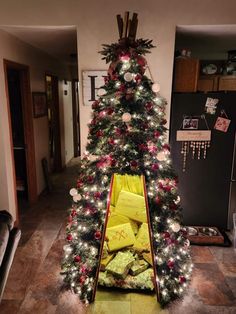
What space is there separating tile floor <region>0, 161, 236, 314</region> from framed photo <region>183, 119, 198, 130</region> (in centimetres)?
135

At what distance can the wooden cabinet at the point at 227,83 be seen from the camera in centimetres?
298

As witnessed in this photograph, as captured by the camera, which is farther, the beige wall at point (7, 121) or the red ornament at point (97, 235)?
the beige wall at point (7, 121)

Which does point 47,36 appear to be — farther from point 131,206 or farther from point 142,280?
point 142,280

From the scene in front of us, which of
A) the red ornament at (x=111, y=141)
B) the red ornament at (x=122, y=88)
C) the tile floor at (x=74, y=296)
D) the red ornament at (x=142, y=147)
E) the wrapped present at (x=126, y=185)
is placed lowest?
the tile floor at (x=74, y=296)

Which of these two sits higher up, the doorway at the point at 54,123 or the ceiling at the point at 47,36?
the ceiling at the point at 47,36

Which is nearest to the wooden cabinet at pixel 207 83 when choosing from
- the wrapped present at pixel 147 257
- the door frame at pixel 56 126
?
the wrapped present at pixel 147 257

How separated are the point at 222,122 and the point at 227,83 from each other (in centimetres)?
45

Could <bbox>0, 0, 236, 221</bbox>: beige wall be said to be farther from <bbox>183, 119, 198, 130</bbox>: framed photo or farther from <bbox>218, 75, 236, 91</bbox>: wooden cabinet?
<bbox>183, 119, 198, 130</bbox>: framed photo

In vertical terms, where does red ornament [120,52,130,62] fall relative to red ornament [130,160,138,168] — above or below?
above

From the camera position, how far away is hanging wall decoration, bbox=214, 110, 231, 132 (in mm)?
2967

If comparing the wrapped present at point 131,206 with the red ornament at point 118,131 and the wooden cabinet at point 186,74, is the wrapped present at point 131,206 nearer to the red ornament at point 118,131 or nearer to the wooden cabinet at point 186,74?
the red ornament at point 118,131

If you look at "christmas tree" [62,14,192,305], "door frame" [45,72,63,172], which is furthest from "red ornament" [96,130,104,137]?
"door frame" [45,72,63,172]

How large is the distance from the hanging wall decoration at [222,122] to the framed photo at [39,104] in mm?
2585

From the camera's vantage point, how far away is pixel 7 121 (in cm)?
305
